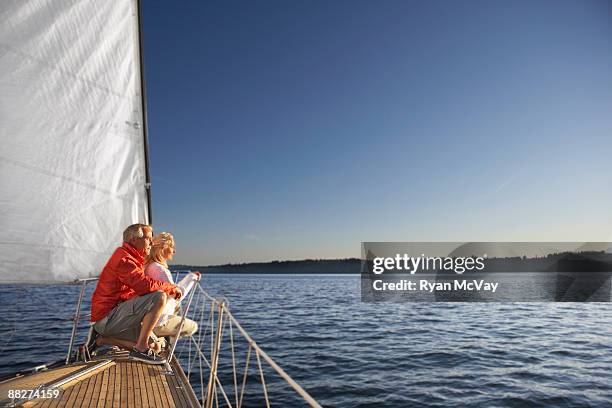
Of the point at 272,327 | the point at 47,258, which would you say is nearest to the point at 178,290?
the point at 47,258

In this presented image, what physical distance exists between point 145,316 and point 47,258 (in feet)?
5.83

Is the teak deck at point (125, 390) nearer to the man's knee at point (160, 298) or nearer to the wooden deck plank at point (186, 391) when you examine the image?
the wooden deck plank at point (186, 391)

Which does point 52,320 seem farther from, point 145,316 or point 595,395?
point 595,395

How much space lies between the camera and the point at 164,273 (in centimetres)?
529

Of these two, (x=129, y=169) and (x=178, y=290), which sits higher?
(x=129, y=169)

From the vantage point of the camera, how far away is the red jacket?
4.79 meters

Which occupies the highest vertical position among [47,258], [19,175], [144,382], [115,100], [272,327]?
[115,100]

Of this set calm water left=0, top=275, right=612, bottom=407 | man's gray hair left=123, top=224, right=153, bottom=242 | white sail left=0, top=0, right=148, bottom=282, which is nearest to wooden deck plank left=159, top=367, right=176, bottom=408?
man's gray hair left=123, top=224, right=153, bottom=242

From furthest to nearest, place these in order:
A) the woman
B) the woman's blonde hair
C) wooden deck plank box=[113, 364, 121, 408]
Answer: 1. the woman's blonde hair
2. the woman
3. wooden deck plank box=[113, 364, 121, 408]

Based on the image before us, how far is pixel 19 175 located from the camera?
5.08 metres

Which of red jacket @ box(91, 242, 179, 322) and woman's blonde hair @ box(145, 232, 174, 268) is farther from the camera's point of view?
woman's blonde hair @ box(145, 232, 174, 268)

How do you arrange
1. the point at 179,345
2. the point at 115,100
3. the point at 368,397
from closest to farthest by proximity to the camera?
the point at 115,100 → the point at 368,397 → the point at 179,345

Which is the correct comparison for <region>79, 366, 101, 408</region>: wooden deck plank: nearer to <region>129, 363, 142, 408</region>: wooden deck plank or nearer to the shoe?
<region>129, 363, 142, 408</region>: wooden deck plank

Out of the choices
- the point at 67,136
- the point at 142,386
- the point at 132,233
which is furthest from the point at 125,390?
the point at 67,136
